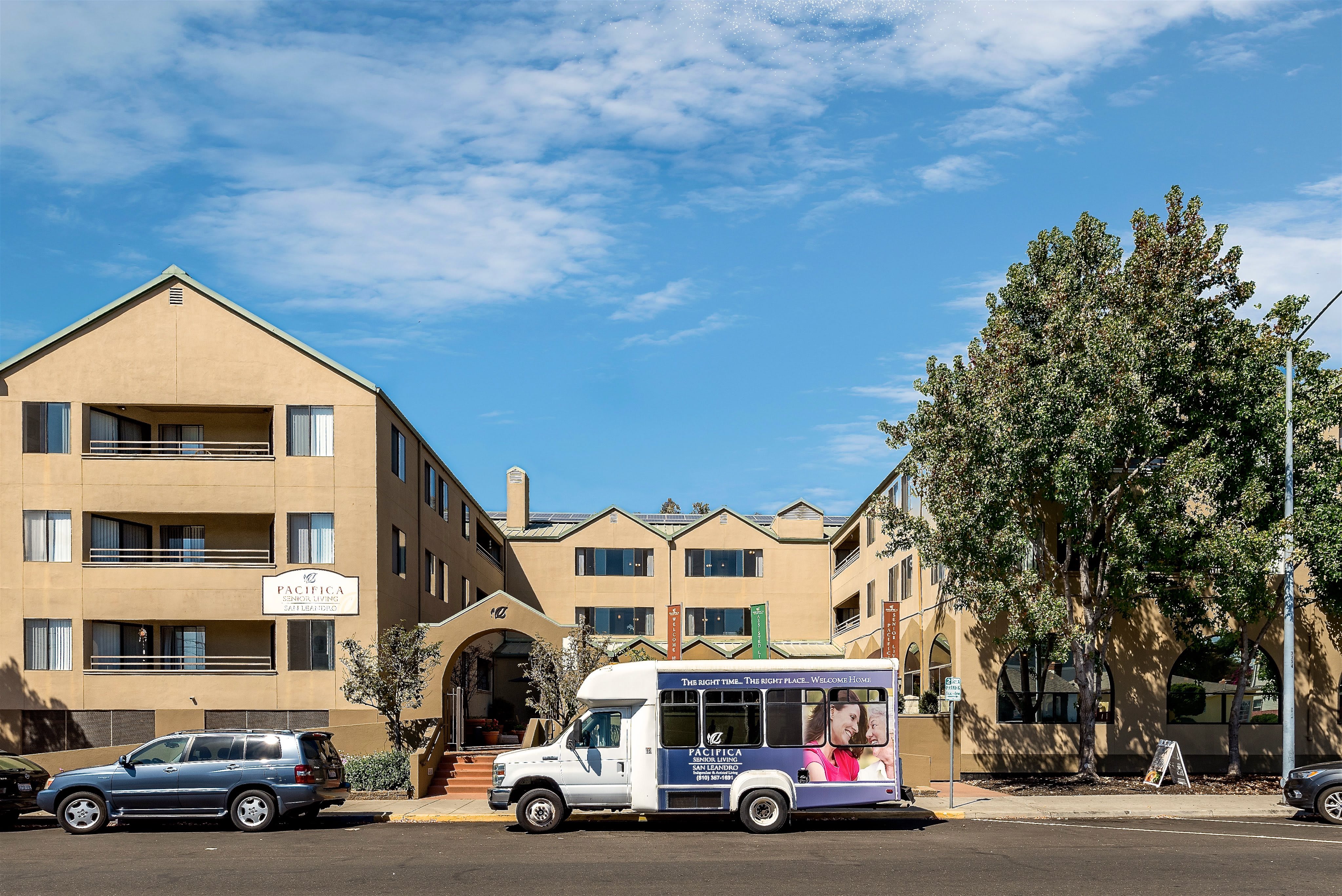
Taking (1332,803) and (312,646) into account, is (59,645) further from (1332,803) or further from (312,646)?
(1332,803)

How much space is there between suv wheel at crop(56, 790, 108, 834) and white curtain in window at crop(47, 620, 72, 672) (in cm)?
1331

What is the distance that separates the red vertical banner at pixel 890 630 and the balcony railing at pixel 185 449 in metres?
19.5

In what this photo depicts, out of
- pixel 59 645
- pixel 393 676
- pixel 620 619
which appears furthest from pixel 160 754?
pixel 620 619

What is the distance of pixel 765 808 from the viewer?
20891 mm

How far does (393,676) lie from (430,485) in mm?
14863

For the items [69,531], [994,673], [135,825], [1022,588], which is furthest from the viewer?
[69,531]

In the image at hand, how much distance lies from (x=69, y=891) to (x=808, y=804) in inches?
464

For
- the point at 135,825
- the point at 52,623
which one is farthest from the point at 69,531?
the point at 135,825

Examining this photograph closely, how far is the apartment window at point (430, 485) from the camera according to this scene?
137 feet

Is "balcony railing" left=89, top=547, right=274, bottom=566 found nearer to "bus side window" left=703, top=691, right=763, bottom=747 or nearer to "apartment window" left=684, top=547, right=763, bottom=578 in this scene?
"bus side window" left=703, top=691, right=763, bottom=747

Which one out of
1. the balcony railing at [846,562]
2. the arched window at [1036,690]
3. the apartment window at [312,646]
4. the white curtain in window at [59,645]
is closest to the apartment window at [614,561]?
the balcony railing at [846,562]

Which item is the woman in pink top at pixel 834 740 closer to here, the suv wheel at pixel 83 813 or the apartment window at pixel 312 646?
the suv wheel at pixel 83 813

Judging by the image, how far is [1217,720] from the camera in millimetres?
32250

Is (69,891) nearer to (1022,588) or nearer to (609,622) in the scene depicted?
(1022,588)
